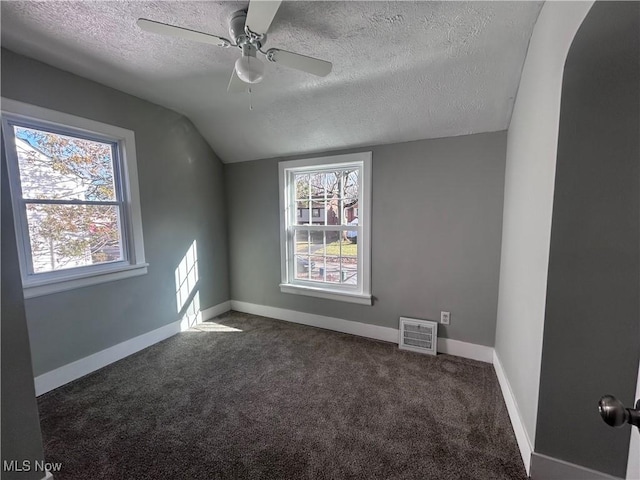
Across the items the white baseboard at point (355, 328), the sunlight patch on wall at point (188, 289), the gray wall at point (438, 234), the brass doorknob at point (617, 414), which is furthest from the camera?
the sunlight patch on wall at point (188, 289)

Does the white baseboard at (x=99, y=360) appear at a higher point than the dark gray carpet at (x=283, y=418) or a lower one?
higher

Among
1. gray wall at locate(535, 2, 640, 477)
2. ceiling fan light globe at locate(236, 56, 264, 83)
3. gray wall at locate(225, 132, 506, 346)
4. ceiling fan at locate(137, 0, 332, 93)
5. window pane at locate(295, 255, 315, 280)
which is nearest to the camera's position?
gray wall at locate(535, 2, 640, 477)

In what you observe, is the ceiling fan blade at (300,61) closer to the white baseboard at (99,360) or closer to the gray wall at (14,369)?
the gray wall at (14,369)

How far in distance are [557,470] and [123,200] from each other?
3588 millimetres

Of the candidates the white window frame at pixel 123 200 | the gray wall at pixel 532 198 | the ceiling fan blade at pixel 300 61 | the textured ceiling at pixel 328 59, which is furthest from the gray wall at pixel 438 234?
the white window frame at pixel 123 200

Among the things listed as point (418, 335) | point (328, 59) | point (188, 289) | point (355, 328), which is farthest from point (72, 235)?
point (418, 335)

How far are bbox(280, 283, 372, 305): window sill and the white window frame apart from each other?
1554 mm

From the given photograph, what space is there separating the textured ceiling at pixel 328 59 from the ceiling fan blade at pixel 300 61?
0.87 ft

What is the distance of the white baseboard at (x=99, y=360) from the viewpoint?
6.70 feet

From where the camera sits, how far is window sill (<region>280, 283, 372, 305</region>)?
290 cm

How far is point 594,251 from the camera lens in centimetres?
114

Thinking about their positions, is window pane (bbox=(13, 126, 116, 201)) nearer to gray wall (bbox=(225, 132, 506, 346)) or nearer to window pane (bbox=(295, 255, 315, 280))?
window pane (bbox=(295, 255, 315, 280))

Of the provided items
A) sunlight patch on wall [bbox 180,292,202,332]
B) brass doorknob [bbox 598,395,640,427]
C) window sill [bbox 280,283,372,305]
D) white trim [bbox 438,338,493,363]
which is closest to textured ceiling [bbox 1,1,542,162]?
window sill [bbox 280,283,372,305]

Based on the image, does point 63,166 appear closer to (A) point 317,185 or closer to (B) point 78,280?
(B) point 78,280
